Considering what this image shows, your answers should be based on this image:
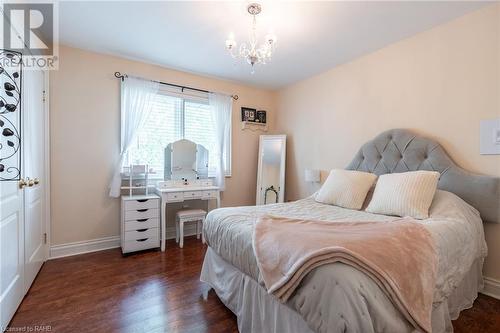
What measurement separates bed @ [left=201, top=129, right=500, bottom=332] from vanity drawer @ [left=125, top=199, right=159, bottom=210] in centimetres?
127

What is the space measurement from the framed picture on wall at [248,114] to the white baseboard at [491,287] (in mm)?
3427

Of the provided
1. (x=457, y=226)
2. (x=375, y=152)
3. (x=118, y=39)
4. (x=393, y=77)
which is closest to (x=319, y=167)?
(x=375, y=152)

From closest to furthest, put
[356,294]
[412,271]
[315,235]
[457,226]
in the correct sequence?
[356,294] < [412,271] < [315,235] < [457,226]

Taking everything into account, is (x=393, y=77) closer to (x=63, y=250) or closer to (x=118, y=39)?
(x=118, y=39)

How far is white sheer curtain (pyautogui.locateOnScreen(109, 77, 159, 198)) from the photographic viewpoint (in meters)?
3.00

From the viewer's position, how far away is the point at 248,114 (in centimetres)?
411

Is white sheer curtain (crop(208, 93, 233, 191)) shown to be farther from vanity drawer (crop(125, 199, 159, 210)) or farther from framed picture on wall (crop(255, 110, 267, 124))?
vanity drawer (crop(125, 199, 159, 210))

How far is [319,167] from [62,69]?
3.51 meters

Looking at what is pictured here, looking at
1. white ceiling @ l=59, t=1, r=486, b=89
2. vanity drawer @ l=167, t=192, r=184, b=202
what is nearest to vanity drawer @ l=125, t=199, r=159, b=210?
vanity drawer @ l=167, t=192, r=184, b=202

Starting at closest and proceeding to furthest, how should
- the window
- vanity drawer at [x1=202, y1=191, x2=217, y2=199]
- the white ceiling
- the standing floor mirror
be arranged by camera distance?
the white ceiling < the window < vanity drawer at [x1=202, y1=191, x2=217, y2=199] < the standing floor mirror

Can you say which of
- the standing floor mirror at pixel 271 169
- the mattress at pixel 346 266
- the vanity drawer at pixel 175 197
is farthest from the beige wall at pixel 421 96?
the vanity drawer at pixel 175 197

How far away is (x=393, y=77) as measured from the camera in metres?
2.68

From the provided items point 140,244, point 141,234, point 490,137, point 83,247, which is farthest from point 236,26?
point 83,247

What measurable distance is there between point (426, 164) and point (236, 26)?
2.29 meters
